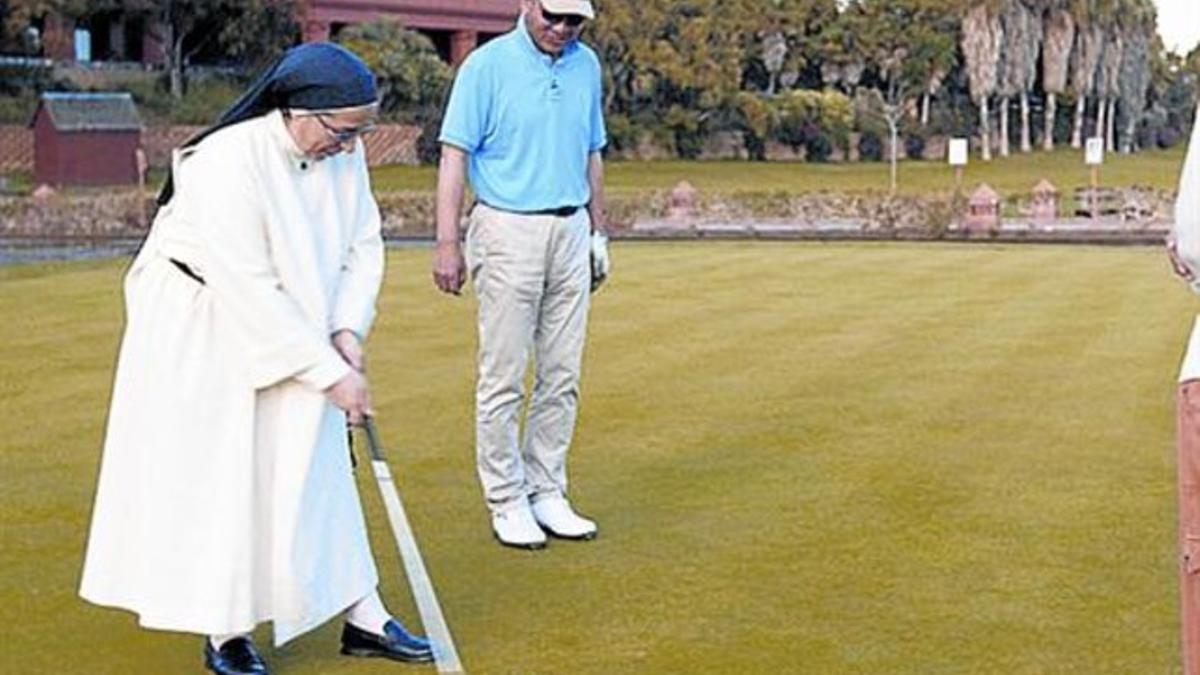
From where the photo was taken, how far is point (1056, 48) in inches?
3607

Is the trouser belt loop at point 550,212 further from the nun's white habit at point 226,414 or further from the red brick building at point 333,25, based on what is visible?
the red brick building at point 333,25

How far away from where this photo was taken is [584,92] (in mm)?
7488

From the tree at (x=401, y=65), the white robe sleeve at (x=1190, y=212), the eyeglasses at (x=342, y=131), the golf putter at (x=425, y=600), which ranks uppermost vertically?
the tree at (x=401, y=65)

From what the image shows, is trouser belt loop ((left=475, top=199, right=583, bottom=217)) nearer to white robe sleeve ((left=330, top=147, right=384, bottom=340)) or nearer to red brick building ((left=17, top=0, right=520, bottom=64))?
white robe sleeve ((left=330, top=147, right=384, bottom=340))

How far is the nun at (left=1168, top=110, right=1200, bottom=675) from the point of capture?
4.00 metres

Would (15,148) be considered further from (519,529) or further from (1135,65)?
(1135,65)

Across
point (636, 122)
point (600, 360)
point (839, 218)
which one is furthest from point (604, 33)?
point (600, 360)

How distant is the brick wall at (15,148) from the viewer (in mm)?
58281

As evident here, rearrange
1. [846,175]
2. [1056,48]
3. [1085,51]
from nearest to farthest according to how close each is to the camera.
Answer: [846,175]
[1056,48]
[1085,51]

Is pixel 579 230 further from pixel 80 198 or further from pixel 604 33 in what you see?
pixel 604 33

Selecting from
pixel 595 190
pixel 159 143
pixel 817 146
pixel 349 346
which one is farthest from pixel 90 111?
pixel 349 346

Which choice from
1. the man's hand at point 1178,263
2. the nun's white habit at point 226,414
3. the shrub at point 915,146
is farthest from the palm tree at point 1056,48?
the man's hand at point 1178,263

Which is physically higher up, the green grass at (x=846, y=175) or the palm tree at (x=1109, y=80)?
the palm tree at (x=1109, y=80)

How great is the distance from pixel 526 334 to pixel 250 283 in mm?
2016
